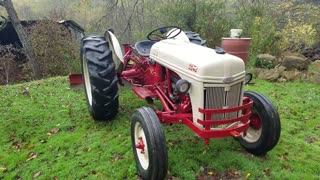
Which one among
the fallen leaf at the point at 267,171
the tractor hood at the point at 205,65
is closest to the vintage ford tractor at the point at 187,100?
the tractor hood at the point at 205,65

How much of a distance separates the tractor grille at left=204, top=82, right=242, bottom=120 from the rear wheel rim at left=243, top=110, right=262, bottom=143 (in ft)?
1.82

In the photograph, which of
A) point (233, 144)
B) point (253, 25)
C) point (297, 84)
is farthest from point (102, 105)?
point (253, 25)

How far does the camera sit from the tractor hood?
2.56 metres

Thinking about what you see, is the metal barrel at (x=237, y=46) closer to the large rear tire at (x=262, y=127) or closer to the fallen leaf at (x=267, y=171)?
the large rear tire at (x=262, y=127)

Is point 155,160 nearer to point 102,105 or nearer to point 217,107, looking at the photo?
point 217,107

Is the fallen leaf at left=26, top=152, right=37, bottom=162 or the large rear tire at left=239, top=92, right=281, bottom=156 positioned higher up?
the large rear tire at left=239, top=92, right=281, bottom=156

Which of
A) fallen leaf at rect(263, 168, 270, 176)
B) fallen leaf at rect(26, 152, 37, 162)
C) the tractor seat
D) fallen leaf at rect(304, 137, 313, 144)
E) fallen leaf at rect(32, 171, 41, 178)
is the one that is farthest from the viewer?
the tractor seat

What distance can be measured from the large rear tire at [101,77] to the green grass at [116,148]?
0.41 meters

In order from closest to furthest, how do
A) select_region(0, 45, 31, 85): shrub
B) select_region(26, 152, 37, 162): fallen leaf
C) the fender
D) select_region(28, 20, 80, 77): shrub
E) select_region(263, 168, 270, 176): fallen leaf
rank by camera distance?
select_region(263, 168, 270, 176): fallen leaf, select_region(26, 152, 37, 162): fallen leaf, the fender, select_region(28, 20, 80, 77): shrub, select_region(0, 45, 31, 85): shrub

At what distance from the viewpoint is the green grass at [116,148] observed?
306 cm

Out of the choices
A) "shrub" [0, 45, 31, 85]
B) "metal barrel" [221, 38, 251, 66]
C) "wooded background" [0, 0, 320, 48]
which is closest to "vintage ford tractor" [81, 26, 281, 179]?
"metal barrel" [221, 38, 251, 66]

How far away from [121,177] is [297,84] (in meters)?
4.93

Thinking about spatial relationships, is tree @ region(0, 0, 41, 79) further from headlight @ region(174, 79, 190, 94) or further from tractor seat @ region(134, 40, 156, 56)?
headlight @ region(174, 79, 190, 94)

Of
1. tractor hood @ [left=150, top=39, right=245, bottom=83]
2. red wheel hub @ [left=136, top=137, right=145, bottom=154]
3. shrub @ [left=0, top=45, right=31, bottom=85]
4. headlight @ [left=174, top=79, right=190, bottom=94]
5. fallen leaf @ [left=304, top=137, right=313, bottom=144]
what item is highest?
tractor hood @ [left=150, top=39, right=245, bottom=83]
